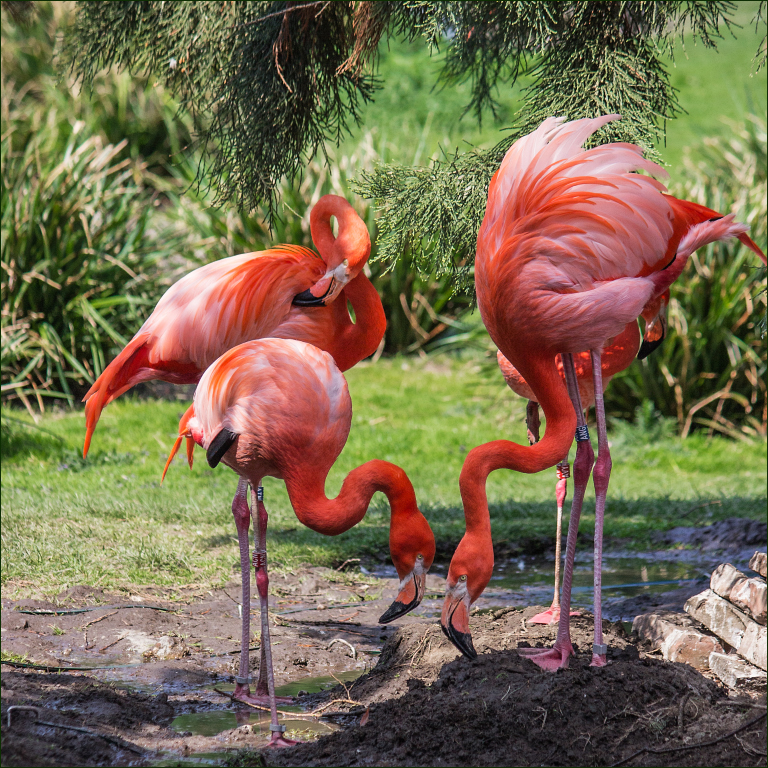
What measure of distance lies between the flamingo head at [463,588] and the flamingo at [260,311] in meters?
1.44

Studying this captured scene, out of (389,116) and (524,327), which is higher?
(389,116)

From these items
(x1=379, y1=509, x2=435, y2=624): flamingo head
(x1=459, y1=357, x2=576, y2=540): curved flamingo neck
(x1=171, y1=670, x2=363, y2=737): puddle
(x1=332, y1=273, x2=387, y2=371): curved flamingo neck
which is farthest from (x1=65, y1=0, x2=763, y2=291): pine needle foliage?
(x1=171, y1=670, x2=363, y2=737): puddle

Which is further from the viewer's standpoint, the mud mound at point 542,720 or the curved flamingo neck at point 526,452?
the curved flamingo neck at point 526,452

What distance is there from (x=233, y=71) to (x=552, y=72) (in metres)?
1.51

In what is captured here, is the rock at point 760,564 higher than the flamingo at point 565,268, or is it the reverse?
the flamingo at point 565,268

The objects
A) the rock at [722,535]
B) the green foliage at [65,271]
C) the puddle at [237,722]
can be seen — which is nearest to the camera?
the puddle at [237,722]

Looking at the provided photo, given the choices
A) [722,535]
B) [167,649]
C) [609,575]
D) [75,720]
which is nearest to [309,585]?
[167,649]

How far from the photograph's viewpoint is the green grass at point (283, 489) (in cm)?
473

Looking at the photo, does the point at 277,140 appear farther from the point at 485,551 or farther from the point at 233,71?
the point at 485,551

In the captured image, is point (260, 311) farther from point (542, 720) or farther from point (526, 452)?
point (542, 720)

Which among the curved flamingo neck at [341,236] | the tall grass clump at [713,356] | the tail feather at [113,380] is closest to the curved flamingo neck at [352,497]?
the tail feather at [113,380]

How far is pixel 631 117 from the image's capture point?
3.86 metres

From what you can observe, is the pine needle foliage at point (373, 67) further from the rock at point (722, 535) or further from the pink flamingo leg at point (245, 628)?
the rock at point (722, 535)

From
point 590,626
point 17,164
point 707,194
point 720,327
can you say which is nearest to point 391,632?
point 590,626
